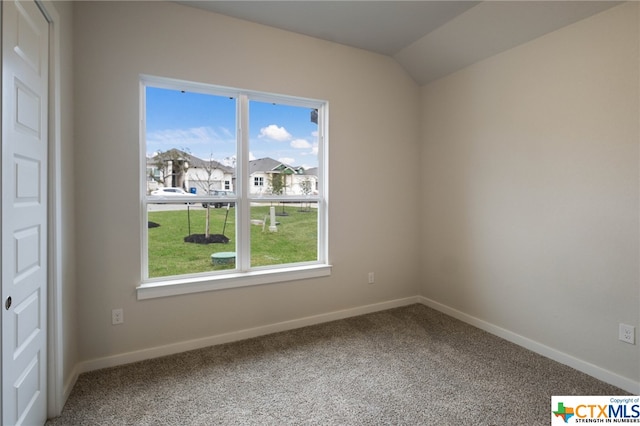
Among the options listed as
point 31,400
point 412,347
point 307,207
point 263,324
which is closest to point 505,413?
point 412,347

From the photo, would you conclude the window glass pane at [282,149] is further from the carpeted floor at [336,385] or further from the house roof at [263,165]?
the carpeted floor at [336,385]

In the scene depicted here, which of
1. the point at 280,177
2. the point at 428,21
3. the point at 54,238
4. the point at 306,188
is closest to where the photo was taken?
the point at 54,238

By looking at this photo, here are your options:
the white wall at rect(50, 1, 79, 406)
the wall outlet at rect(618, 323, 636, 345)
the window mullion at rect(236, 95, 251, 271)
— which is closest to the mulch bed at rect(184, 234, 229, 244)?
the window mullion at rect(236, 95, 251, 271)

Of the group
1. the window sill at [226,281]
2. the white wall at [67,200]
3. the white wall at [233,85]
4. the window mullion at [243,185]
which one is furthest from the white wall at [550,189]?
the white wall at [67,200]

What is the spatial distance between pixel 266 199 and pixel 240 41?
1.43 metres

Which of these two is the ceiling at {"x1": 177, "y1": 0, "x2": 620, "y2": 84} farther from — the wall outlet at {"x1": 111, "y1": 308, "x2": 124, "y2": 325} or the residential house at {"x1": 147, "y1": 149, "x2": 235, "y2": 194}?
the wall outlet at {"x1": 111, "y1": 308, "x2": 124, "y2": 325}

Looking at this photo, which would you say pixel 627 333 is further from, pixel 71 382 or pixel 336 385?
pixel 71 382

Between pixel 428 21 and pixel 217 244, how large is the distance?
110 inches

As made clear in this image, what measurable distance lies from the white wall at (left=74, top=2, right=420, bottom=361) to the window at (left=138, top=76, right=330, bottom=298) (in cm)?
14

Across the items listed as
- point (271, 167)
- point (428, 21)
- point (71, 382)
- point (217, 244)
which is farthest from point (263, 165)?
point (71, 382)

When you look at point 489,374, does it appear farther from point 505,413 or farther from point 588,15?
Answer: point 588,15

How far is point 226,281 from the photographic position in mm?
2713

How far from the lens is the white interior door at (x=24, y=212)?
1.32 meters

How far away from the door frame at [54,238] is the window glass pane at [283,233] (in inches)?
57.6
